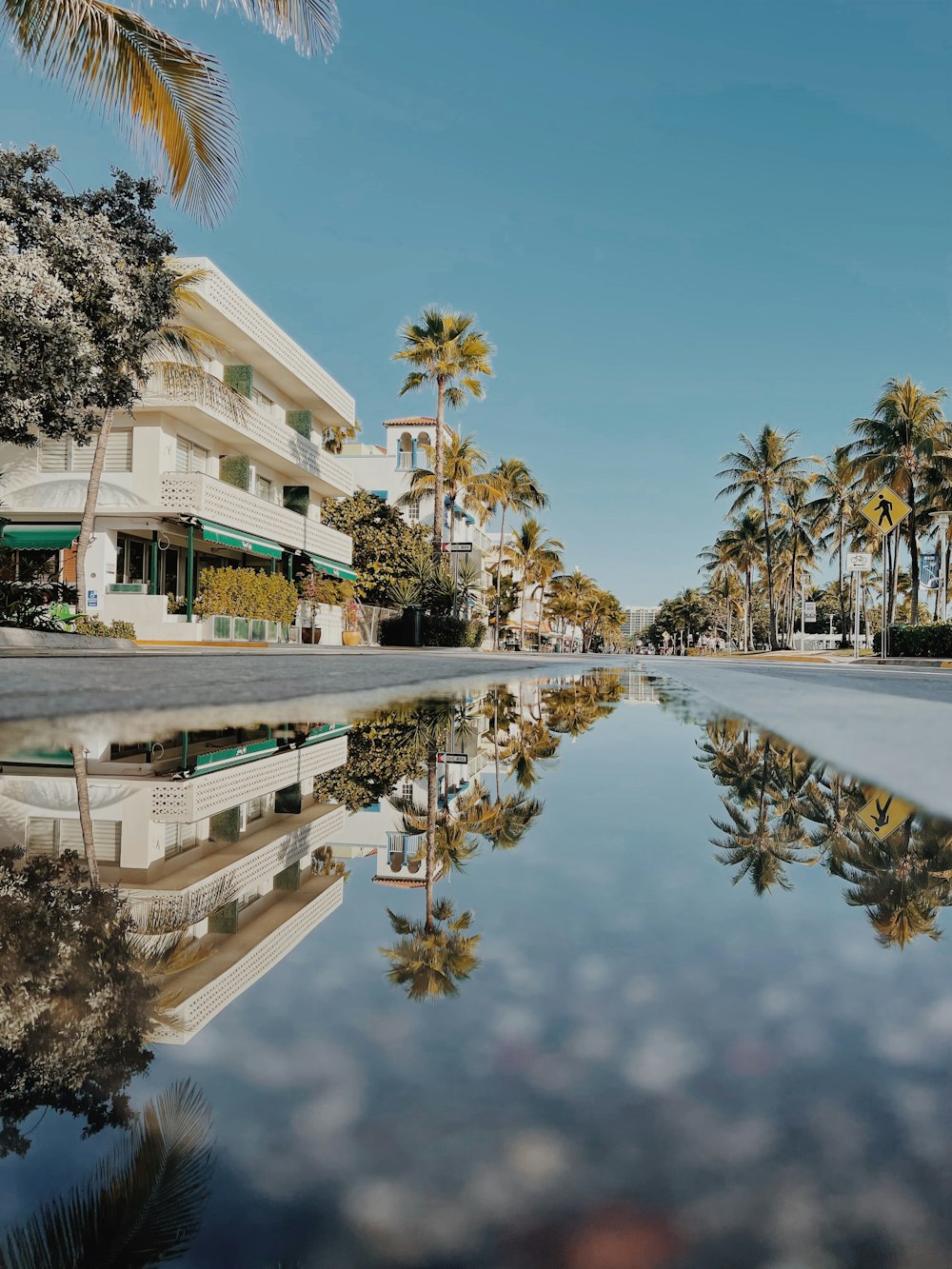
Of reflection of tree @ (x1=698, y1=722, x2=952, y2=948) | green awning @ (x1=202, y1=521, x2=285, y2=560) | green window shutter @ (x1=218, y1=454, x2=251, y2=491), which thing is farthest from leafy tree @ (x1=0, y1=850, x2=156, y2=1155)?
green window shutter @ (x1=218, y1=454, x2=251, y2=491)

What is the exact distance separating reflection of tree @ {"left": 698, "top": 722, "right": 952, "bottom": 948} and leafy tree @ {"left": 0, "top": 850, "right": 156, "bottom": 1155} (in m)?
0.84

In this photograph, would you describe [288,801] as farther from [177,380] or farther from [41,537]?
[41,537]

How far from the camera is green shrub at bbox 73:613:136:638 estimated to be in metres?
20.1

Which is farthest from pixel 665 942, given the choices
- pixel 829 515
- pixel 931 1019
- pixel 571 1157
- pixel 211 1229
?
pixel 829 515

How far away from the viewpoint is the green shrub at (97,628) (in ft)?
65.8

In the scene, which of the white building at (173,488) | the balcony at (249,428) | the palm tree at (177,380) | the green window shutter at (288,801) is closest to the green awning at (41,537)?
the white building at (173,488)

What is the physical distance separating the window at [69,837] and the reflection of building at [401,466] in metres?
57.2

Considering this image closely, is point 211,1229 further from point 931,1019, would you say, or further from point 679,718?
point 679,718

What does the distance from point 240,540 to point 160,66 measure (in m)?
17.3

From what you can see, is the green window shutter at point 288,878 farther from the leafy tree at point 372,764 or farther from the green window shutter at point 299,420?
the green window shutter at point 299,420

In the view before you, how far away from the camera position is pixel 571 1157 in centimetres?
63

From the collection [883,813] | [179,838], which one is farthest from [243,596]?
[883,813]

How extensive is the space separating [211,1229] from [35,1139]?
0.17 metres

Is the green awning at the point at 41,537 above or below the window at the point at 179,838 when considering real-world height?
above
